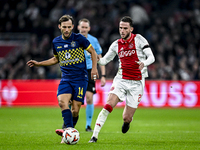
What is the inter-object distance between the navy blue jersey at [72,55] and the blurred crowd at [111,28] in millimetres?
10776

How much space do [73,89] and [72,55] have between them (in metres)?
0.62

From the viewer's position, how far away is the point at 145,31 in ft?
63.9

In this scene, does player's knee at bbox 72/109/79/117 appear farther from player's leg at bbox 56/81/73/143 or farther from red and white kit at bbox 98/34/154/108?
red and white kit at bbox 98/34/154/108

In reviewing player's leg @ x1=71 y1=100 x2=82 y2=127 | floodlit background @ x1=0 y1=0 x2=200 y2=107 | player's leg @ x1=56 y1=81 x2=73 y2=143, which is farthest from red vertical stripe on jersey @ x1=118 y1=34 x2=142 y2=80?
floodlit background @ x1=0 y1=0 x2=200 y2=107

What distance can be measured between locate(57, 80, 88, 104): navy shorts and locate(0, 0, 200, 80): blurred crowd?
10804 mm

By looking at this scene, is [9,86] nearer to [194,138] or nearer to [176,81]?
[176,81]

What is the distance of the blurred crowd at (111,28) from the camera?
58.0 ft

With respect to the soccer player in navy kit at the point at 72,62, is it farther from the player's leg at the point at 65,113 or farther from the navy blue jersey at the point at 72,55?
the player's leg at the point at 65,113

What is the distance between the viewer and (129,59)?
693 cm

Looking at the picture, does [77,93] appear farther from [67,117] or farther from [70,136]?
[70,136]

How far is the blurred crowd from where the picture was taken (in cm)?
1767

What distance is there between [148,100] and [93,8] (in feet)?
24.7

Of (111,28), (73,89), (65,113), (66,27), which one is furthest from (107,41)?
(65,113)

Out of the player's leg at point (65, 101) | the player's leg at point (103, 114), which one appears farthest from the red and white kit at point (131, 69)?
the player's leg at point (65, 101)
